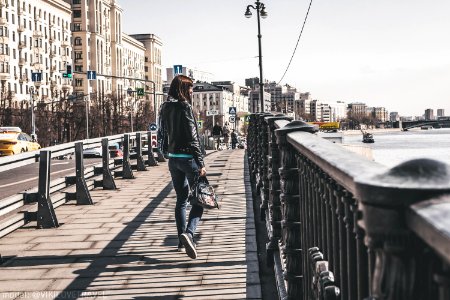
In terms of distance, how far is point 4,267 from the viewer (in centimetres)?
547

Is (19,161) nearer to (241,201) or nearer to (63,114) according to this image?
(241,201)

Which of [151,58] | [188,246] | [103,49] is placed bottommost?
[188,246]

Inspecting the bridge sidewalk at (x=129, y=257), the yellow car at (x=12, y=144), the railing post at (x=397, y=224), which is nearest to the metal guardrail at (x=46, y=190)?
the bridge sidewalk at (x=129, y=257)

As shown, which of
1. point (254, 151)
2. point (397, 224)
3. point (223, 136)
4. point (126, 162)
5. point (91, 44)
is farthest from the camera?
point (91, 44)

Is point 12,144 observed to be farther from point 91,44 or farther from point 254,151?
point 91,44

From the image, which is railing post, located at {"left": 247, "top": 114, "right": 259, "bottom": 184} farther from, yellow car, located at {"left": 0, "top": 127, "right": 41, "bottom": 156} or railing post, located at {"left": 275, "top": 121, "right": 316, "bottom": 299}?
yellow car, located at {"left": 0, "top": 127, "right": 41, "bottom": 156}

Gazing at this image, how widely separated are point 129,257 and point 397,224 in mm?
4917

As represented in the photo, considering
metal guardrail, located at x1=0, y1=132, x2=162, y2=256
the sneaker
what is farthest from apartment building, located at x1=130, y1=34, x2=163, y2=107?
the sneaker

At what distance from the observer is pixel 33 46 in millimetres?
86188

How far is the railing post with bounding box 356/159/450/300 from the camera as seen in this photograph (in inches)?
40.7

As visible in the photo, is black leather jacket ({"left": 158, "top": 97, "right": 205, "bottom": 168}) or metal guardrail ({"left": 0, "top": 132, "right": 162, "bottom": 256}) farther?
metal guardrail ({"left": 0, "top": 132, "right": 162, "bottom": 256})

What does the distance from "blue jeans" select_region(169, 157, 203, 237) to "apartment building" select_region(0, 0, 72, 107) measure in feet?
208

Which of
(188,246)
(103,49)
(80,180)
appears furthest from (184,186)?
(103,49)

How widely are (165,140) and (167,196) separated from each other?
171 inches
